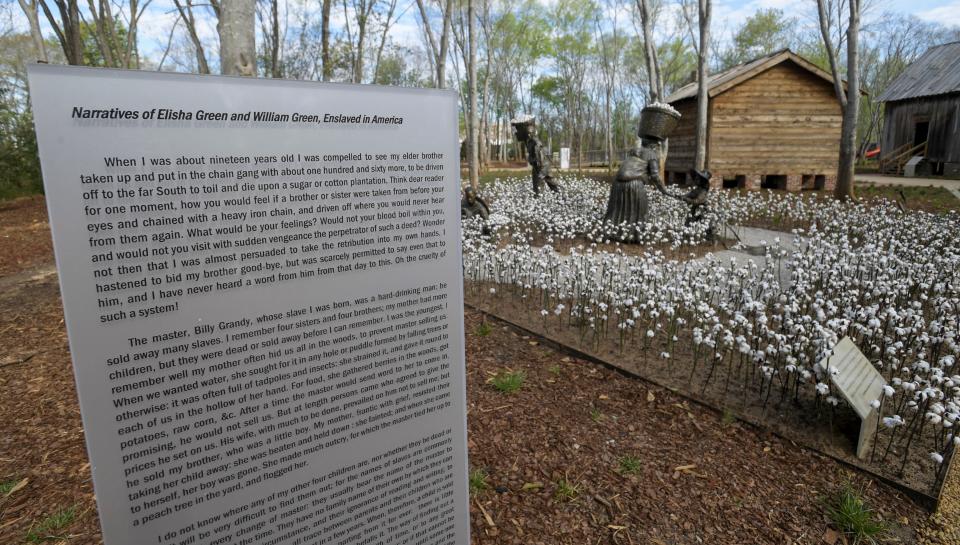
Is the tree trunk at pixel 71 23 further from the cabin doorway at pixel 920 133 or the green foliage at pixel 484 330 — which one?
the cabin doorway at pixel 920 133

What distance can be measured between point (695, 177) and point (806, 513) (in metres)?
8.13

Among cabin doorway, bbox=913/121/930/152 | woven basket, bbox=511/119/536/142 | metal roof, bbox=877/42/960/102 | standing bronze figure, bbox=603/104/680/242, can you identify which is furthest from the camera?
cabin doorway, bbox=913/121/930/152

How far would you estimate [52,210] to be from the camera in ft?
4.50

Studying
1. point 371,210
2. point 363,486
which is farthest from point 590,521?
point 371,210

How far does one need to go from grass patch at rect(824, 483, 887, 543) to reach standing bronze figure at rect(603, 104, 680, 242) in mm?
6926

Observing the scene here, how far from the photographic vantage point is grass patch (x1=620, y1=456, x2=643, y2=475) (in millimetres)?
3396

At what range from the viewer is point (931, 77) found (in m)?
25.0

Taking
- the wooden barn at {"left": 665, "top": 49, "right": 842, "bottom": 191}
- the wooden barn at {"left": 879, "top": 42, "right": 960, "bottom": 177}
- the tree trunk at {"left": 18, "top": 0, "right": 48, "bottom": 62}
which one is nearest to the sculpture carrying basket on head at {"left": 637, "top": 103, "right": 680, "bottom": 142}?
the wooden barn at {"left": 665, "top": 49, "right": 842, "bottom": 191}

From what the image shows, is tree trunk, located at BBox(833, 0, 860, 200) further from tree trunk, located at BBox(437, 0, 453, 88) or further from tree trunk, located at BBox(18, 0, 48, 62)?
tree trunk, located at BBox(18, 0, 48, 62)

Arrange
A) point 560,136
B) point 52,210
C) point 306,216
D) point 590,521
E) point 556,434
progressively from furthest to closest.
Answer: point 560,136, point 556,434, point 590,521, point 306,216, point 52,210

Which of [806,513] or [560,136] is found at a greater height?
[560,136]

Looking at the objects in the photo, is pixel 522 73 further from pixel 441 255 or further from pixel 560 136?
pixel 441 255

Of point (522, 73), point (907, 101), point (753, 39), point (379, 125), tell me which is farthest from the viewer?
point (522, 73)

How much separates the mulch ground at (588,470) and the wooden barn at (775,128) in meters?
16.1
